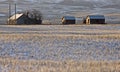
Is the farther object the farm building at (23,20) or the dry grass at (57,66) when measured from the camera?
the farm building at (23,20)

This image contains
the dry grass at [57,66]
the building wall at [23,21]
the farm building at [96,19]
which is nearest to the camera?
the dry grass at [57,66]

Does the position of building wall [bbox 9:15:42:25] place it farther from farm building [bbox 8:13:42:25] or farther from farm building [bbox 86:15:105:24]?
farm building [bbox 86:15:105:24]

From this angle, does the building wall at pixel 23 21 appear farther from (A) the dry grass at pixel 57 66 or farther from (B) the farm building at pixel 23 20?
(A) the dry grass at pixel 57 66

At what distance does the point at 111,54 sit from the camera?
1806cm

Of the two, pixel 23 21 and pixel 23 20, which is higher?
pixel 23 20

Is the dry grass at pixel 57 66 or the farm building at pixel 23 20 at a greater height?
the dry grass at pixel 57 66

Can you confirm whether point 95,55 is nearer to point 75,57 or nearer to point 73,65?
point 75,57

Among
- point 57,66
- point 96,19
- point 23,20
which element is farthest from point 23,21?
point 57,66

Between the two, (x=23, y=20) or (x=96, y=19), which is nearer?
(x=23, y=20)

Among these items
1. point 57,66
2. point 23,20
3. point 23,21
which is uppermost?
point 57,66

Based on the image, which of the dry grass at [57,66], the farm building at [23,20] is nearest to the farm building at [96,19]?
the farm building at [23,20]

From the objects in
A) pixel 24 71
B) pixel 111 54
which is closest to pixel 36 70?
pixel 24 71

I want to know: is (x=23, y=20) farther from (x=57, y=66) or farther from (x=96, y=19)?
(x=57, y=66)

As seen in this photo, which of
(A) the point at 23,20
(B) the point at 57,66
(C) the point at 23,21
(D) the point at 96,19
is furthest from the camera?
(D) the point at 96,19
